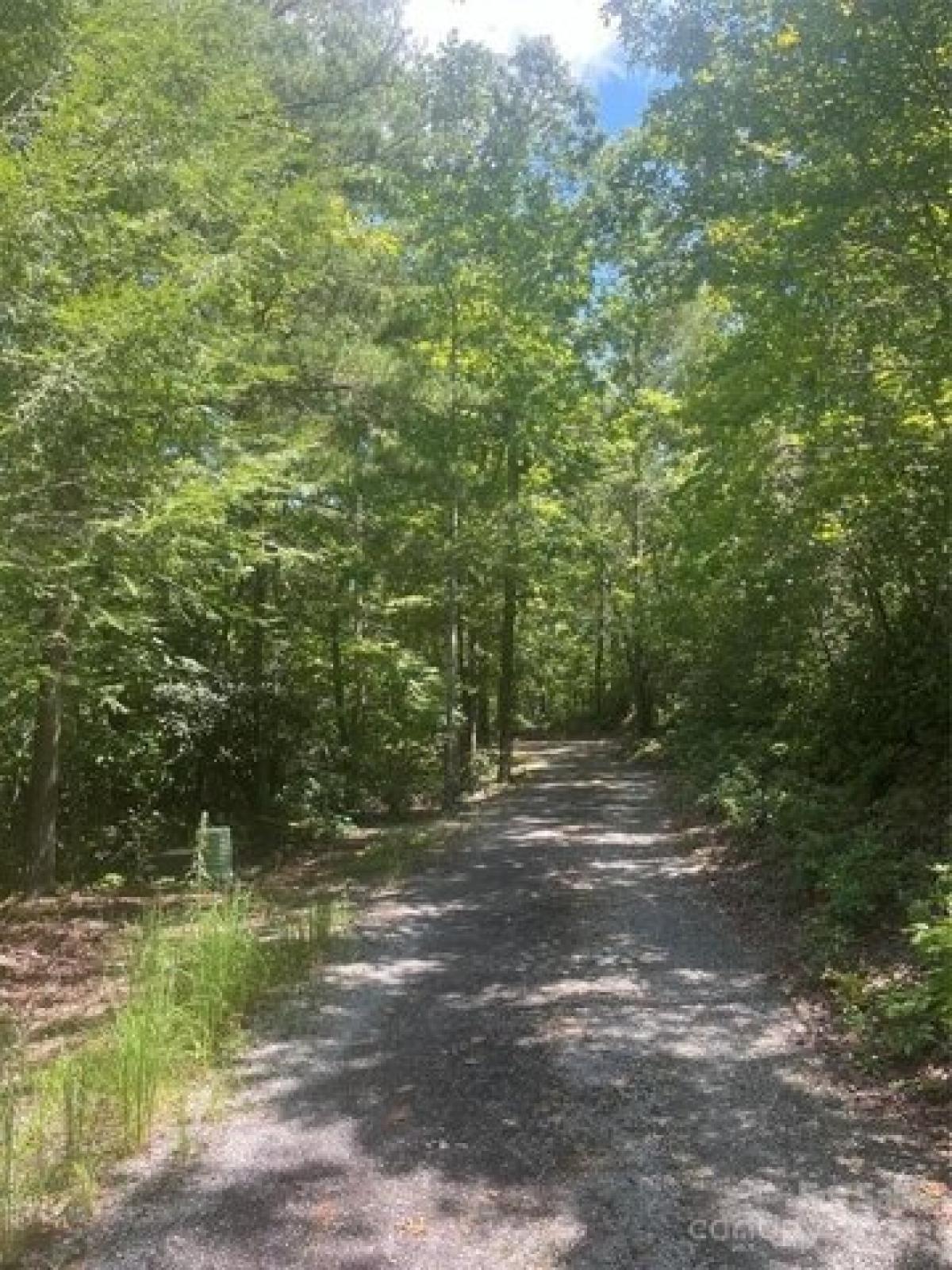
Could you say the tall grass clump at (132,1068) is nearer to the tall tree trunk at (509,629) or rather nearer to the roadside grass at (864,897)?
the roadside grass at (864,897)

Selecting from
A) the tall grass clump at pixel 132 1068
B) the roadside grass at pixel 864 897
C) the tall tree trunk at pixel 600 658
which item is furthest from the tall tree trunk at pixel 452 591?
the tall tree trunk at pixel 600 658

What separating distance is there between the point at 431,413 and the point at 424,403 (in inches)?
15.8

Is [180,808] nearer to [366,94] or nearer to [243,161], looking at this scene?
[243,161]

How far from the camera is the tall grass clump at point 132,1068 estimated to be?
170 inches

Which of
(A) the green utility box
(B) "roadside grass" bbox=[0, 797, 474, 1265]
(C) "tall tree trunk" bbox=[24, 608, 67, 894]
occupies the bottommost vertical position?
(B) "roadside grass" bbox=[0, 797, 474, 1265]

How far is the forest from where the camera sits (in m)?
6.89

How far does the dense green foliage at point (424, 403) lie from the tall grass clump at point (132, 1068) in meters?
2.44

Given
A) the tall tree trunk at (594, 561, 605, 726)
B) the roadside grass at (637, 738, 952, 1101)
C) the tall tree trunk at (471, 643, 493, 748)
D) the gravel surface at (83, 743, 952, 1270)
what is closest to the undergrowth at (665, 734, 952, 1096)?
the roadside grass at (637, 738, 952, 1101)

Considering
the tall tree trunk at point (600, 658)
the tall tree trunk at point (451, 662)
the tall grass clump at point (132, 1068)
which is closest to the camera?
the tall grass clump at point (132, 1068)

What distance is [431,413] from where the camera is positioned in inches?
561

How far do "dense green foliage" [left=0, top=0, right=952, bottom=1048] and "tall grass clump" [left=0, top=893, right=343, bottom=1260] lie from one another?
2.44 metres

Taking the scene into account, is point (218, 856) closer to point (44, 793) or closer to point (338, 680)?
point (44, 793)

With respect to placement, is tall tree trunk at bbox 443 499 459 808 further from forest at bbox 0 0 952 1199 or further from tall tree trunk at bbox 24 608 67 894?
tall tree trunk at bbox 24 608 67 894

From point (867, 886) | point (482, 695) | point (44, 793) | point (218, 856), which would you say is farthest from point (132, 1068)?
point (482, 695)
